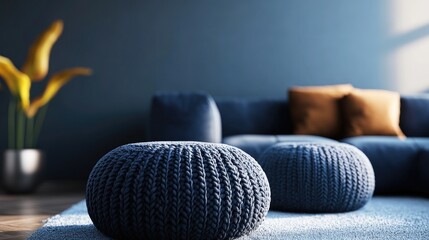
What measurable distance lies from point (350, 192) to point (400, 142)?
3.44 ft

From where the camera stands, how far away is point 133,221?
1.50 metres

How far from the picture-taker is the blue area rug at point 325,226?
68.1 inches

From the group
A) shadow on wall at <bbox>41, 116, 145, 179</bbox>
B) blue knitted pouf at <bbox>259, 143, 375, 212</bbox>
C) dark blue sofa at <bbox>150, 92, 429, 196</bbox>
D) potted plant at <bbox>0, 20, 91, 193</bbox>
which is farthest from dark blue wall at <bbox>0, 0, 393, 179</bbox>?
blue knitted pouf at <bbox>259, 143, 375, 212</bbox>

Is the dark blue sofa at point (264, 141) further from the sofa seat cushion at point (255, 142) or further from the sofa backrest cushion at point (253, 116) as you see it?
the sofa backrest cushion at point (253, 116)

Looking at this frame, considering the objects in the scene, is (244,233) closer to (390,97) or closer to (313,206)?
(313,206)

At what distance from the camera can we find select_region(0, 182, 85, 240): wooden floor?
1938mm

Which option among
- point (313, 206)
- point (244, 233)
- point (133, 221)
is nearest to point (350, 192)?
point (313, 206)

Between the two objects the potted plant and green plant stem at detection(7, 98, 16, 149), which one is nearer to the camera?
the potted plant

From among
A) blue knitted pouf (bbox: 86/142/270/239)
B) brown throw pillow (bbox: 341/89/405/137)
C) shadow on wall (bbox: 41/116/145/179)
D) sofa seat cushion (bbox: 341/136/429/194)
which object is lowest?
shadow on wall (bbox: 41/116/145/179)

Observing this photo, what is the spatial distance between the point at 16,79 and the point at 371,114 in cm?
224

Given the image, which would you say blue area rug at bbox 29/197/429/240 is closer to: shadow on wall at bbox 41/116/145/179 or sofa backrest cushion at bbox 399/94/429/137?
sofa backrest cushion at bbox 399/94/429/137

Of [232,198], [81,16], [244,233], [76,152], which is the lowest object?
[76,152]

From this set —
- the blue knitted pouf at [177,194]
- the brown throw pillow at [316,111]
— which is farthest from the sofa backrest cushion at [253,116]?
the blue knitted pouf at [177,194]

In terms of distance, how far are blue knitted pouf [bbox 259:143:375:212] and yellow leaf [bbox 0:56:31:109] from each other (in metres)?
1.85
